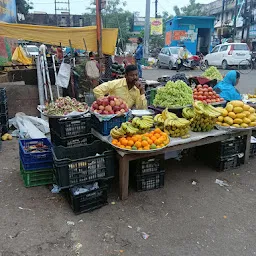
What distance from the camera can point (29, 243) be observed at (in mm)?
2924

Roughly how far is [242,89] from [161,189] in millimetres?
9855

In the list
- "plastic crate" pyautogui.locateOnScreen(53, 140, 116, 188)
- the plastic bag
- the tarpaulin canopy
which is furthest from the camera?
the tarpaulin canopy

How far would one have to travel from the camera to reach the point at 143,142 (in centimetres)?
357

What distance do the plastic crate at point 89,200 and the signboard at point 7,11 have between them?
12363mm

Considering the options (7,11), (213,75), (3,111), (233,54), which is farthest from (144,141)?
(233,54)

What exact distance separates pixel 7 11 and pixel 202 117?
1345cm

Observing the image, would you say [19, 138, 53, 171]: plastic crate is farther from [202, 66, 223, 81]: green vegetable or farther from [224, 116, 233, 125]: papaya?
[202, 66, 223, 81]: green vegetable

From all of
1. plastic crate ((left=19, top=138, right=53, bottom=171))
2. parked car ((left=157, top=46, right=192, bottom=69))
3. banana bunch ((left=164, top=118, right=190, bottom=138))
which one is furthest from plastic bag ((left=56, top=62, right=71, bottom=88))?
parked car ((left=157, top=46, right=192, bottom=69))

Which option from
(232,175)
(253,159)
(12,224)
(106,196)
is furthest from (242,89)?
(12,224)

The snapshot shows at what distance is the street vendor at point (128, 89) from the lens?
4.70 metres

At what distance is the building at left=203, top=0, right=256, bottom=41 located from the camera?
30.0m

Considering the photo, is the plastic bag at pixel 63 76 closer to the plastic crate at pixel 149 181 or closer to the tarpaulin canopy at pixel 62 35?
the tarpaulin canopy at pixel 62 35

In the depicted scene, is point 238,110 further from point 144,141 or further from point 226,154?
point 144,141

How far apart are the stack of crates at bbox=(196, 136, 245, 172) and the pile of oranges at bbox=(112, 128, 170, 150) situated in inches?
48.4
